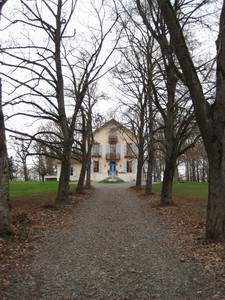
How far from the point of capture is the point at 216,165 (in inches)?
309

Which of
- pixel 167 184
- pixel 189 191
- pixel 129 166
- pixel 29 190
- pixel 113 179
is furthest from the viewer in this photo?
pixel 129 166

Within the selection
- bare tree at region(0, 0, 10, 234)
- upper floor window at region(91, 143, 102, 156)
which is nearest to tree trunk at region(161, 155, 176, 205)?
bare tree at region(0, 0, 10, 234)

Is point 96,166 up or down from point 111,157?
down

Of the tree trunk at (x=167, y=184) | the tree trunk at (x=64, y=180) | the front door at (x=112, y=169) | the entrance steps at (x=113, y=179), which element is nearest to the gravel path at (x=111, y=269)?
the tree trunk at (x=167, y=184)

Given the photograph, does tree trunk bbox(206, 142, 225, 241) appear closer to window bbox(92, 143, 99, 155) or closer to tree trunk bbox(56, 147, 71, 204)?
tree trunk bbox(56, 147, 71, 204)

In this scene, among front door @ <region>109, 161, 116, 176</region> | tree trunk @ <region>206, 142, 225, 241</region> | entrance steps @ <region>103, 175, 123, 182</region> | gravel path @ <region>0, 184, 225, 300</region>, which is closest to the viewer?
gravel path @ <region>0, 184, 225, 300</region>

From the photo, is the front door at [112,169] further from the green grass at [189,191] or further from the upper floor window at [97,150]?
the green grass at [189,191]

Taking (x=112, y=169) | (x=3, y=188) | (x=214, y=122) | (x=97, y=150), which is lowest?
(x=3, y=188)

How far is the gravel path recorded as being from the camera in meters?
5.08

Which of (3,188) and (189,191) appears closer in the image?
(3,188)

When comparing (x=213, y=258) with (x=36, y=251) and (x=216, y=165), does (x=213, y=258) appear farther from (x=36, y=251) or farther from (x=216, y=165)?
(x=36, y=251)

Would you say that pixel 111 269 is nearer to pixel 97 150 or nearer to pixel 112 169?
pixel 112 169

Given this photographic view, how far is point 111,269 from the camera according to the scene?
624 centimetres

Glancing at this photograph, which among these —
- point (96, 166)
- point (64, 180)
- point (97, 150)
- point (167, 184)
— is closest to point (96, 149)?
point (97, 150)
